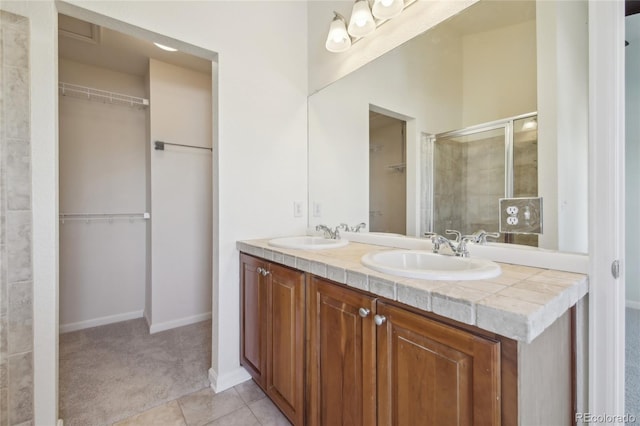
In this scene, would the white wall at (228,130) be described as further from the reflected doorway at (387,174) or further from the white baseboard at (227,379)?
the reflected doorway at (387,174)

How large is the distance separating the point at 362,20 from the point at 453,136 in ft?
2.88

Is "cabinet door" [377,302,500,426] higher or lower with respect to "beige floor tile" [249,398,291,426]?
higher

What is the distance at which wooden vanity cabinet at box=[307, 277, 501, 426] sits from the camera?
0.67m

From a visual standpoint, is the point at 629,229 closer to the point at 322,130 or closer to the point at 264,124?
the point at 322,130

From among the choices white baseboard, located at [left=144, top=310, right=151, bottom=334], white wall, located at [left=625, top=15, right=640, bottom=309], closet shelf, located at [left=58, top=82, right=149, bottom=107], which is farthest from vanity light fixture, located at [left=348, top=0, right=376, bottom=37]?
white baseboard, located at [left=144, top=310, right=151, bottom=334]

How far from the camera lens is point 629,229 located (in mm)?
948

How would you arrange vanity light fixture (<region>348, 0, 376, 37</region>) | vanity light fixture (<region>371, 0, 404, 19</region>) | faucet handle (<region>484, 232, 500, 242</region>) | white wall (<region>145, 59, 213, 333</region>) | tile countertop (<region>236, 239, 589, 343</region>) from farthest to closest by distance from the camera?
white wall (<region>145, 59, 213, 333</region>) → vanity light fixture (<region>348, 0, 376, 37</region>) → vanity light fixture (<region>371, 0, 404, 19</region>) → faucet handle (<region>484, 232, 500, 242</region>) → tile countertop (<region>236, 239, 589, 343</region>)

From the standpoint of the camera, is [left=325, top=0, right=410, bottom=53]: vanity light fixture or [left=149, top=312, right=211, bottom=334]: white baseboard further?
[left=149, top=312, right=211, bottom=334]: white baseboard

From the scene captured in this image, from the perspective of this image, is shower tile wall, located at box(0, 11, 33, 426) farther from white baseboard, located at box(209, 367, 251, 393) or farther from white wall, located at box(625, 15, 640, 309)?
white wall, located at box(625, 15, 640, 309)

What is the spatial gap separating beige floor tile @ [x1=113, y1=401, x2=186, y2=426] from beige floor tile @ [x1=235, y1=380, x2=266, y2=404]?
321 millimetres

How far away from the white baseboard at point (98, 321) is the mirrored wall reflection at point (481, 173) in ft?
9.47

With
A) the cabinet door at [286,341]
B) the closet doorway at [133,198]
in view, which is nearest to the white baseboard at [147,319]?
the closet doorway at [133,198]

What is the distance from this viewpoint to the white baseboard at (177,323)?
7.92 ft

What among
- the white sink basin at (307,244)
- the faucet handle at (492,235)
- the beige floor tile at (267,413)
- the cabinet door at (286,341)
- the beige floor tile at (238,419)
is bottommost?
the beige floor tile at (267,413)
